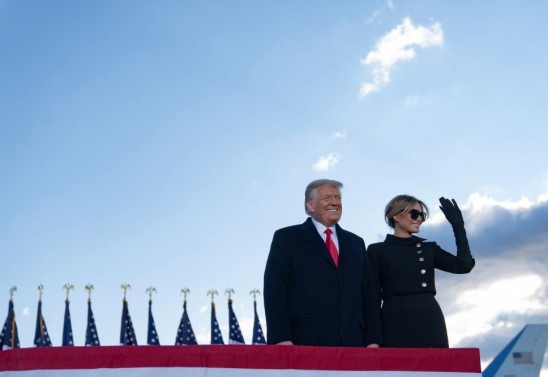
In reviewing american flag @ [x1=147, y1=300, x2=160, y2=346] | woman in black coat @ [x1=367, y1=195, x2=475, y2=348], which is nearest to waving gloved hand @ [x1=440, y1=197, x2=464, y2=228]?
woman in black coat @ [x1=367, y1=195, x2=475, y2=348]

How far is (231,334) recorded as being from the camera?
102 ft

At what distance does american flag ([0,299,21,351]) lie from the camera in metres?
28.4

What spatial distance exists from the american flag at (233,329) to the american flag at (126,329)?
14.7 ft

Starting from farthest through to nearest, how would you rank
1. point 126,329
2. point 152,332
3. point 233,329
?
point 152,332 < point 233,329 < point 126,329

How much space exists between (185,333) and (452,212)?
27.9 meters

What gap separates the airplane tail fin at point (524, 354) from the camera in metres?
18.7

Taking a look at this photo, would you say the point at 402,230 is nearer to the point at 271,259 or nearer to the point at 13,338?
the point at 271,259

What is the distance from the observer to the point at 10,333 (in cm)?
2914

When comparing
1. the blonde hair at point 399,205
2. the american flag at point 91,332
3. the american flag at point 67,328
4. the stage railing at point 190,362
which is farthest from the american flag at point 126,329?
the stage railing at point 190,362

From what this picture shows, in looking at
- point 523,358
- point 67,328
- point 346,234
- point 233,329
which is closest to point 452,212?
point 346,234

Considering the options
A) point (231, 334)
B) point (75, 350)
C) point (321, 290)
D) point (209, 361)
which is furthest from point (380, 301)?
point (231, 334)

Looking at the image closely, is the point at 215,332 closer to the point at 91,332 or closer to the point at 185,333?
the point at 185,333

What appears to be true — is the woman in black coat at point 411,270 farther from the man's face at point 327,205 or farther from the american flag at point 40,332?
the american flag at point 40,332

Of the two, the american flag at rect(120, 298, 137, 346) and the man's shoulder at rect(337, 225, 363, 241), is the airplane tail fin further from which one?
the american flag at rect(120, 298, 137, 346)
